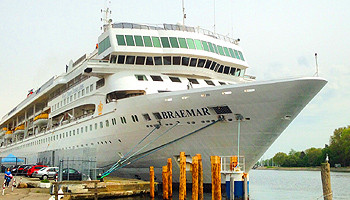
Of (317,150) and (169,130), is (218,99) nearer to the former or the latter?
(169,130)

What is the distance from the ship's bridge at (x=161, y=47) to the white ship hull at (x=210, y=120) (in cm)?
336

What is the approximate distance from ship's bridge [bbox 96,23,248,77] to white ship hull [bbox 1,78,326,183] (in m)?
3.36

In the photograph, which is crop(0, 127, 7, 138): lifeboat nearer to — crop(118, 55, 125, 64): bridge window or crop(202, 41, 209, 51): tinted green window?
crop(118, 55, 125, 64): bridge window

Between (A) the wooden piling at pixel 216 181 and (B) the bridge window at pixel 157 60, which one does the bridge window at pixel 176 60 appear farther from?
(A) the wooden piling at pixel 216 181

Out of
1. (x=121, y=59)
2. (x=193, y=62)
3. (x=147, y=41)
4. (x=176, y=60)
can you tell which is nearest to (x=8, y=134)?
(x=121, y=59)

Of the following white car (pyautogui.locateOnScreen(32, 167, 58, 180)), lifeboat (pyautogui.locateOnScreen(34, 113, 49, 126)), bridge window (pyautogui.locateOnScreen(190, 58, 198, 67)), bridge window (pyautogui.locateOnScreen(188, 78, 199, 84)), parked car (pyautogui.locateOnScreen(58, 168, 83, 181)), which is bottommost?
white car (pyautogui.locateOnScreen(32, 167, 58, 180))

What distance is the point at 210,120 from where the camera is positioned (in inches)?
742

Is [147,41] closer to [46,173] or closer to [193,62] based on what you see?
[193,62]

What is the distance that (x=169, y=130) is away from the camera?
802 inches

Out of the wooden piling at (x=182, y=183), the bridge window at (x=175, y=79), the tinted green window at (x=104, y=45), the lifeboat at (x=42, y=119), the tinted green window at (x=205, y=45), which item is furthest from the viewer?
the lifeboat at (x=42, y=119)

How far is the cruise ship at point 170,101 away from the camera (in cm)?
1768

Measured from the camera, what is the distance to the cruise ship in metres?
17.7

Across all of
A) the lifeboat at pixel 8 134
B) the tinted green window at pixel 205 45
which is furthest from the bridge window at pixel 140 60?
the lifeboat at pixel 8 134

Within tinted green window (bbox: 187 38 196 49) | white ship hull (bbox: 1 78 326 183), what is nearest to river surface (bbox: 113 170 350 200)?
white ship hull (bbox: 1 78 326 183)
